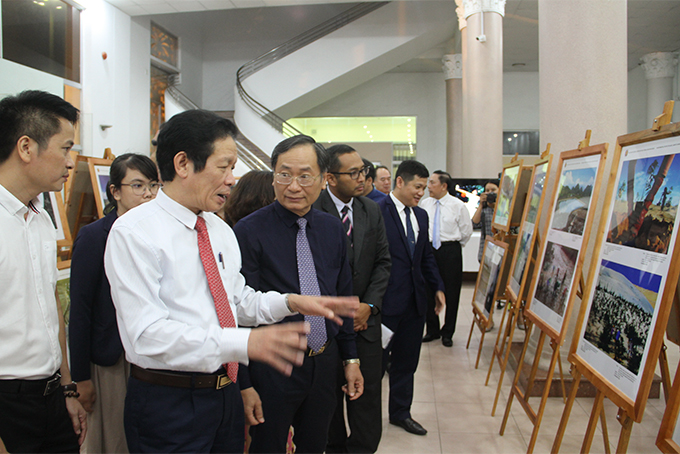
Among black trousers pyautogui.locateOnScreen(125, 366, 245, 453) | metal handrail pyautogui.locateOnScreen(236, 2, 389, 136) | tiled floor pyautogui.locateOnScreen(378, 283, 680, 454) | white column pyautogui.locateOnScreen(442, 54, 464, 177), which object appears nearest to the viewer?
black trousers pyautogui.locateOnScreen(125, 366, 245, 453)

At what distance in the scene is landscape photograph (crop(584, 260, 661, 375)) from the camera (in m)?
1.76

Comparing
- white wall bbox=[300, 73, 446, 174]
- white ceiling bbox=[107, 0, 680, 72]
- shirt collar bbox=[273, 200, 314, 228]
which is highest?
white ceiling bbox=[107, 0, 680, 72]

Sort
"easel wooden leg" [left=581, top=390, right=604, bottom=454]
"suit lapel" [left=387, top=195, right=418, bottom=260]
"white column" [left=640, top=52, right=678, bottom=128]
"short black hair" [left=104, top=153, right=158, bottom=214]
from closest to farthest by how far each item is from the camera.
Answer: "easel wooden leg" [left=581, top=390, right=604, bottom=454] → "short black hair" [left=104, top=153, right=158, bottom=214] → "suit lapel" [left=387, top=195, right=418, bottom=260] → "white column" [left=640, top=52, right=678, bottom=128]

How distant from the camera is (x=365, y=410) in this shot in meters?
2.56

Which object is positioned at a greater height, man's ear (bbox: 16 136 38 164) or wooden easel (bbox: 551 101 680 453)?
man's ear (bbox: 16 136 38 164)

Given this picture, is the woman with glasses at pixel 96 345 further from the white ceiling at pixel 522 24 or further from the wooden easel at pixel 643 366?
the white ceiling at pixel 522 24

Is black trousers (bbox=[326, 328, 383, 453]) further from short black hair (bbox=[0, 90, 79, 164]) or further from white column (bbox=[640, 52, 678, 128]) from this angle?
white column (bbox=[640, 52, 678, 128])

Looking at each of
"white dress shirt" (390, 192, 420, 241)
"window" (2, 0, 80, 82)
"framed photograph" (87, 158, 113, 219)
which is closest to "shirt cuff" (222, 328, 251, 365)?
"white dress shirt" (390, 192, 420, 241)

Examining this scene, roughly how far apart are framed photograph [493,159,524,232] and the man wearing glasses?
2.60 m

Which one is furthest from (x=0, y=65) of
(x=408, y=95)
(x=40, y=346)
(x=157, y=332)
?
(x=408, y=95)

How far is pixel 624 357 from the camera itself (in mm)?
1843

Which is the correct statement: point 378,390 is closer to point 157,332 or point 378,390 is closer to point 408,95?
point 157,332

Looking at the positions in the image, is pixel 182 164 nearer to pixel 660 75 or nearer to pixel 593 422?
pixel 593 422

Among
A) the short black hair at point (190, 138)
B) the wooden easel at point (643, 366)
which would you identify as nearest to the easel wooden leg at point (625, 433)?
the wooden easel at point (643, 366)
